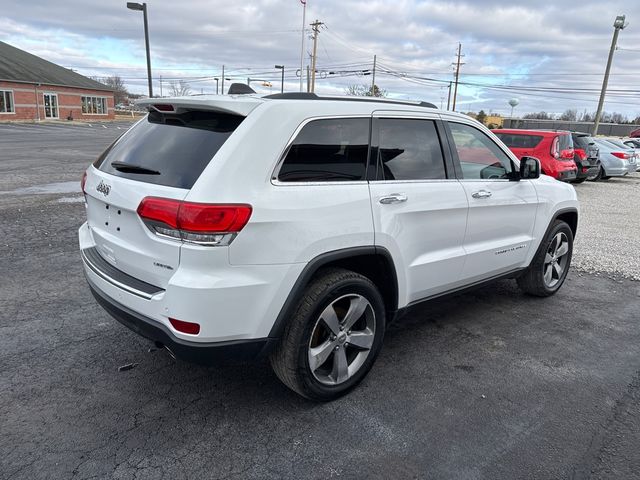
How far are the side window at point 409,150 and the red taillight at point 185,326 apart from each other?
1.53 meters

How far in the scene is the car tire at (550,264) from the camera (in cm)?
490

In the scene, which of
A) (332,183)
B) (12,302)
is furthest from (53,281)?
(332,183)

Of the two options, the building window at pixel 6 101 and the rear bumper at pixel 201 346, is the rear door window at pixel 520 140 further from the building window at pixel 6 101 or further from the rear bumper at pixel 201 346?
the building window at pixel 6 101

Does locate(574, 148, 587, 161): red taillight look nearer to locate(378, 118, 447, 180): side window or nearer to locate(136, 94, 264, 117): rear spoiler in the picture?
locate(378, 118, 447, 180): side window

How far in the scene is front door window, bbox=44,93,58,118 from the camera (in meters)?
45.5

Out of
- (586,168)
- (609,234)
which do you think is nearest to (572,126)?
(586,168)

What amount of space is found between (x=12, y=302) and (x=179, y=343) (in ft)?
8.72

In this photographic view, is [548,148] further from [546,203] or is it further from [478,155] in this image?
[478,155]

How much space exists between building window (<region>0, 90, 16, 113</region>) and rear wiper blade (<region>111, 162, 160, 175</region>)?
4653 cm

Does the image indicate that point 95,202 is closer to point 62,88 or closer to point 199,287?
point 199,287

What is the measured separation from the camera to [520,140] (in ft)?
44.1

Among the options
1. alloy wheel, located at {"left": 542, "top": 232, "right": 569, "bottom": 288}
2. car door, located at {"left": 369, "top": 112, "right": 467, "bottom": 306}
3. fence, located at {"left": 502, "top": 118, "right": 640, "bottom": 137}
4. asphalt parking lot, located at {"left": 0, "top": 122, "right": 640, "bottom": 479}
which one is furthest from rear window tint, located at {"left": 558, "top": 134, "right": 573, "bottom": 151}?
fence, located at {"left": 502, "top": 118, "right": 640, "bottom": 137}

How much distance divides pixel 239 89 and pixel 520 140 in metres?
11.7

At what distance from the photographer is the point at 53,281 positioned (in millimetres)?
4891
